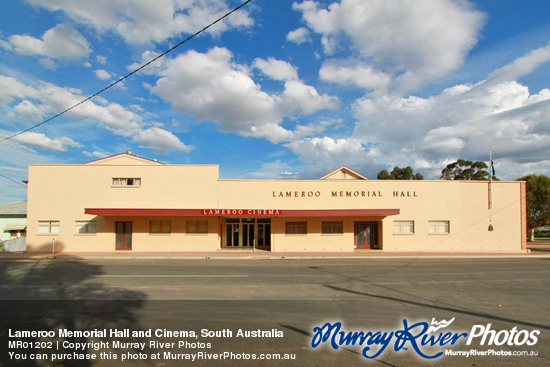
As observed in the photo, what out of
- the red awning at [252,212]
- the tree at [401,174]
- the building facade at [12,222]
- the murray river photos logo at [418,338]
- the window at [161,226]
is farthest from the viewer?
the tree at [401,174]

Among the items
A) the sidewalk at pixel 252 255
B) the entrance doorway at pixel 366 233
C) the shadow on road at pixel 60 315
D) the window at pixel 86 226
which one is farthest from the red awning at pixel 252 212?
the shadow on road at pixel 60 315

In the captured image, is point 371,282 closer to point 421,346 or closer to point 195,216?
point 421,346

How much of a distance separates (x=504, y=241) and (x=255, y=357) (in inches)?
1017

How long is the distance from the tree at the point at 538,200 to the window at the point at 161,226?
138ft

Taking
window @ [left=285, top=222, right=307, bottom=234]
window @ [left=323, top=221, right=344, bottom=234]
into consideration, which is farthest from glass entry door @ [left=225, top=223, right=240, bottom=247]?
window @ [left=323, top=221, right=344, bottom=234]

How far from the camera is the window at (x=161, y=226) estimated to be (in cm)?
Answer: 2344

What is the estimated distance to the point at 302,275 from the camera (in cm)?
1358

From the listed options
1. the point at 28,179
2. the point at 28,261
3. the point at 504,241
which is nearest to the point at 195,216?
the point at 28,261

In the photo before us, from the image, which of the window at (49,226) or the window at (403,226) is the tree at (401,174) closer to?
the window at (403,226)

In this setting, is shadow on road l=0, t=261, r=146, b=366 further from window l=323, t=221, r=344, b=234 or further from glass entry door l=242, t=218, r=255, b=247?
window l=323, t=221, r=344, b=234

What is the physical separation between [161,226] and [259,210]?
24.1ft

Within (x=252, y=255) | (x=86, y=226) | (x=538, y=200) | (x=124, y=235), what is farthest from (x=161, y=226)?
(x=538, y=200)

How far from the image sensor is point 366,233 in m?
25.1

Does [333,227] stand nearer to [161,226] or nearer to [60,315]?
[161,226]
